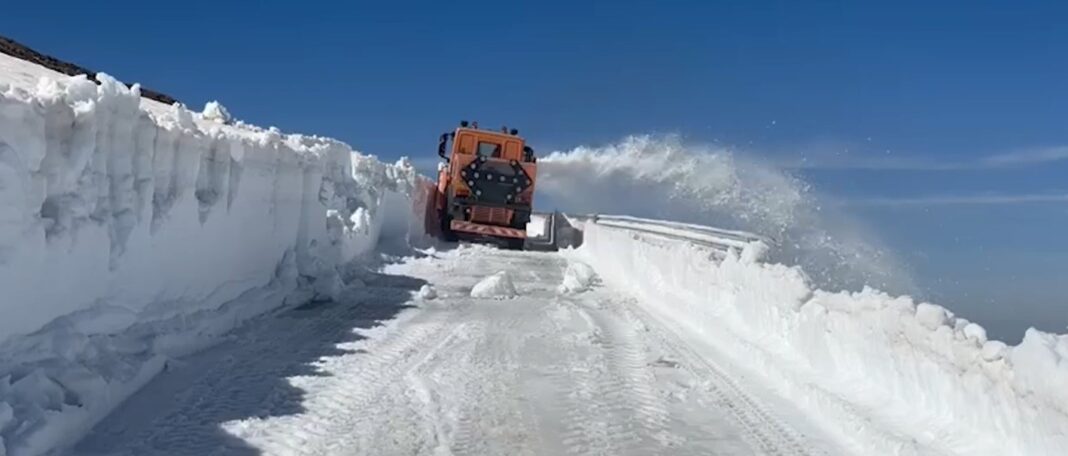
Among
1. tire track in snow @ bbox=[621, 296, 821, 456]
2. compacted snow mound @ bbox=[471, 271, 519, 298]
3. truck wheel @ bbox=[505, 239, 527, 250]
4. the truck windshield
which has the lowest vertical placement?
tire track in snow @ bbox=[621, 296, 821, 456]

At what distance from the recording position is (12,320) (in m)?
5.86

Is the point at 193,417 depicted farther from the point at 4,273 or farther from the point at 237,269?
the point at 237,269

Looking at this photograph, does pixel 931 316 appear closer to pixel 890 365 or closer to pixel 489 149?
pixel 890 365

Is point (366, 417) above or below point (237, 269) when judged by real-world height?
below

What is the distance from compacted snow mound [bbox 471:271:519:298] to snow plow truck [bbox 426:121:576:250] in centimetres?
1295

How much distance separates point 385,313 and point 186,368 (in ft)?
14.0

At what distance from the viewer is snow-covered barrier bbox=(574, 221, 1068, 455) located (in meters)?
4.97

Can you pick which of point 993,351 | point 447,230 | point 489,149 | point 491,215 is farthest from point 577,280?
point 447,230

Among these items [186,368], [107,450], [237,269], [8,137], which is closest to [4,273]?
[8,137]

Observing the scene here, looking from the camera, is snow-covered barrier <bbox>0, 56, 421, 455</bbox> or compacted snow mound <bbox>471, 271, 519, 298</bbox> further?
compacted snow mound <bbox>471, 271, 519, 298</bbox>

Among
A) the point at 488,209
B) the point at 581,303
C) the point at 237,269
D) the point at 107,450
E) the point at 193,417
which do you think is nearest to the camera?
the point at 107,450

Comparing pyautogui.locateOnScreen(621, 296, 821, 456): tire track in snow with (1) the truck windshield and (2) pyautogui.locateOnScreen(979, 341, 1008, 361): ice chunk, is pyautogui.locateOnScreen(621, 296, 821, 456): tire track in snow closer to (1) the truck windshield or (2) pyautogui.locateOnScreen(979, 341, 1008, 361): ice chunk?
(2) pyautogui.locateOnScreen(979, 341, 1008, 361): ice chunk

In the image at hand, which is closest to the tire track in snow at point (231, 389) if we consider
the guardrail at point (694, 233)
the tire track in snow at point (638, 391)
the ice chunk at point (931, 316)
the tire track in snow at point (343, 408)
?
the tire track in snow at point (343, 408)

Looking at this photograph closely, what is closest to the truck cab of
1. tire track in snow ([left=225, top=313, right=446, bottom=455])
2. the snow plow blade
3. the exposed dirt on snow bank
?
the snow plow blade
